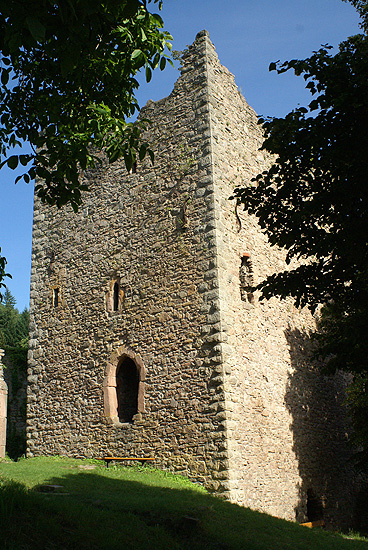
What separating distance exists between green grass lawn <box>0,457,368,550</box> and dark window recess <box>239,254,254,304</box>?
4.27 meters

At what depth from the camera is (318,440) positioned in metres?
14.1

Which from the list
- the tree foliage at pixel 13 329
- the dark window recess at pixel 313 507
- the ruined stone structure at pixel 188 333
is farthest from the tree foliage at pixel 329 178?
the tree foliage at pixel 13 329

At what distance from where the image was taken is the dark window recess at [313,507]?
13333 millimetres

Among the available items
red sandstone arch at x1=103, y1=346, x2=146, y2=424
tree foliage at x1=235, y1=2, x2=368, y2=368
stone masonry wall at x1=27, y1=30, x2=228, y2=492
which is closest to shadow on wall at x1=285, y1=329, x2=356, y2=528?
stone masonry wall at x1=27, y1=30, x2=228, y2=492

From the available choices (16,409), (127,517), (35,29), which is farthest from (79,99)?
(16,409)

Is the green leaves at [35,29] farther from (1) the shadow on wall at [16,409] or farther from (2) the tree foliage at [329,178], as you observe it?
(1) the shadow on wall at [16,409]

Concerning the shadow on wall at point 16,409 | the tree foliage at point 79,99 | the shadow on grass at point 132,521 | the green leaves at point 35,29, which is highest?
the tree foliage at point 79,99

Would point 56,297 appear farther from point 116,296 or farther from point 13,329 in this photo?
point 13,329

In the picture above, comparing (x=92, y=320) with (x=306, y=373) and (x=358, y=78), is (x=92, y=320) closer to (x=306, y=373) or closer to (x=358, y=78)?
(x=306, y=373)

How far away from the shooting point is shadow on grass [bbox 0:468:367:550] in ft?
18.7

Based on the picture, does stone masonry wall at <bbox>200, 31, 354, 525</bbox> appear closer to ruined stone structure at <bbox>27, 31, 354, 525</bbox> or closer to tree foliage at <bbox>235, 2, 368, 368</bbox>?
ruined stone structure at <bbox>27, 31, 354, 525</bbox>

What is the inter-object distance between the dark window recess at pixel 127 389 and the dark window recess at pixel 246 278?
3212 millimetres

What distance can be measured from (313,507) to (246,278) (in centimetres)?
604

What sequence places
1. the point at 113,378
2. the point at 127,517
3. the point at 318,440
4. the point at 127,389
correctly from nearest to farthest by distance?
the point at 127,517 → the point at 113,378 → the point at 127,389 → the point at 318,440
